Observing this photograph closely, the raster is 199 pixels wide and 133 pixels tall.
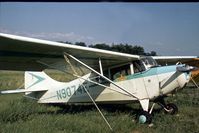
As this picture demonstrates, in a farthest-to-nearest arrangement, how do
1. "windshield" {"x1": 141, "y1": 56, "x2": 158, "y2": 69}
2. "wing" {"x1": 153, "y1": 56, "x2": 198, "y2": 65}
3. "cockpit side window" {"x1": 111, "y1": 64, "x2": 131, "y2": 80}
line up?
1. "wing" {"x1": 153, "y1": 56, "x2": 198, "y2": 65}
2. "cockpit side window" {"x1": 111, "y1": 64, "x2": 131, "y2": 80}
3. "windshield" {"x1": 141, "y1": 56, "x2": 158, "y2": 69}

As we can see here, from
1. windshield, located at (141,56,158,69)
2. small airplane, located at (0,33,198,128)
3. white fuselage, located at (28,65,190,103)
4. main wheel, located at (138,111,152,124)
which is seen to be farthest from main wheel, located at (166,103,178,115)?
main wheel, located at (138,111,152,124)

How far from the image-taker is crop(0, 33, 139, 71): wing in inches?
245

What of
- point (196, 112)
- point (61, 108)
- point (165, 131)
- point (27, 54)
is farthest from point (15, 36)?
point (196, 112)

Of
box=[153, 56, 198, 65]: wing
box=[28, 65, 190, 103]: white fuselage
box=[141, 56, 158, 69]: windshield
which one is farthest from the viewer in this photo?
box=[153, 56, 198, 65]: wing

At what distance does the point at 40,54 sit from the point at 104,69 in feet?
7.36

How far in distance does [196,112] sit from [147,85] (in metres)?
1.96

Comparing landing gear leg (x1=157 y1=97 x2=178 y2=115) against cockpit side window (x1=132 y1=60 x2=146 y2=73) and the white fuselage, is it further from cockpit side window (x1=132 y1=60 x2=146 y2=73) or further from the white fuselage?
cockpit side window (x1=132 y1=60 x2=146 y2=73)

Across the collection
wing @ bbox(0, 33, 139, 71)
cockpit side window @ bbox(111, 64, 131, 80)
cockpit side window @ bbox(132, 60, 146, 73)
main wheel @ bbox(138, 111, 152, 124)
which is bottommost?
main wheel @ bbox(138, 111, 152, 124)

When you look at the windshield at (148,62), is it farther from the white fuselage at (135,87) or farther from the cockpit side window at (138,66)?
the white fuselage at (135,87)

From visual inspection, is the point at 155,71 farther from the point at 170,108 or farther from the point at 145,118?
the point at 170,108

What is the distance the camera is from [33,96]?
33.1ft

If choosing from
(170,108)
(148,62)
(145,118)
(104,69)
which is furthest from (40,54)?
(170,108)

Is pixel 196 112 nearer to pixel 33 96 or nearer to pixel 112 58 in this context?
pixel 112 58

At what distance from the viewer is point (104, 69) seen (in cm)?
884
